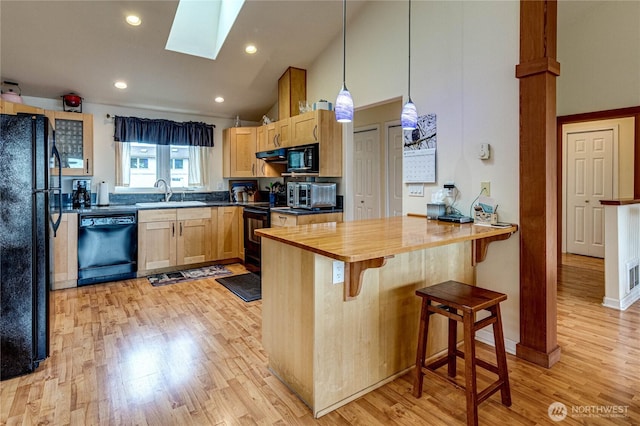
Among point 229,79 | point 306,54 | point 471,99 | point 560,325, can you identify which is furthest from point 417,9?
point 560,325

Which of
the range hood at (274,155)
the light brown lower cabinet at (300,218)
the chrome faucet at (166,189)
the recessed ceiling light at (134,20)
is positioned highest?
the recessed ceiling light at (134,20)

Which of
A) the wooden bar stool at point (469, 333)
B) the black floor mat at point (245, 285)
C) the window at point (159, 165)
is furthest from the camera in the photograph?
the window at point (159, 165)

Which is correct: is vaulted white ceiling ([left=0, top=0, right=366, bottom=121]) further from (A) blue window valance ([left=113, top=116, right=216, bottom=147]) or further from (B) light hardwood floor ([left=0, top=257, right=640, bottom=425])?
(B) light hardwood floor ([left=0, top=257, right=640, bottom=425])

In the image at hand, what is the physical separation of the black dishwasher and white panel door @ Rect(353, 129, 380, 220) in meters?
3.35

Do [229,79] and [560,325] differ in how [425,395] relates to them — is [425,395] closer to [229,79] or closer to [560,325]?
[560,325]

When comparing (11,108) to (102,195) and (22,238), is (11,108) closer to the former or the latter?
(102,195)

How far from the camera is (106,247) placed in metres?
4.22

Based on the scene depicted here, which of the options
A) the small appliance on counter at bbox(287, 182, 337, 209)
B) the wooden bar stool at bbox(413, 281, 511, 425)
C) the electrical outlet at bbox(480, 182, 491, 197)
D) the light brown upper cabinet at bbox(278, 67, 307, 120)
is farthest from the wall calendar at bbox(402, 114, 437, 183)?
the light brown upper cabinet at bbox(278, 67, 307, 120)

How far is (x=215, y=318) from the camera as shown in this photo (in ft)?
10.4

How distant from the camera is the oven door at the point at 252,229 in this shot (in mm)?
4641

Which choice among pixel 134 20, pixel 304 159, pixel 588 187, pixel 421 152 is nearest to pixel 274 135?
pixel 304 159

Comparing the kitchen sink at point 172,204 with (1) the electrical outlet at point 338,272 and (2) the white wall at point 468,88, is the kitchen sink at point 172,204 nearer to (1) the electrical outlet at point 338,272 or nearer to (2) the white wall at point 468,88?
(2) the white wall at point 468,88

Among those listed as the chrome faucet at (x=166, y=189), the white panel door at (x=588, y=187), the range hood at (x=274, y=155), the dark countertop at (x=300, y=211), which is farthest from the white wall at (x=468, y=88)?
the white panel door at (x=588, y=187)

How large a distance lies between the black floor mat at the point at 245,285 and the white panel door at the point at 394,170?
7.28ft
